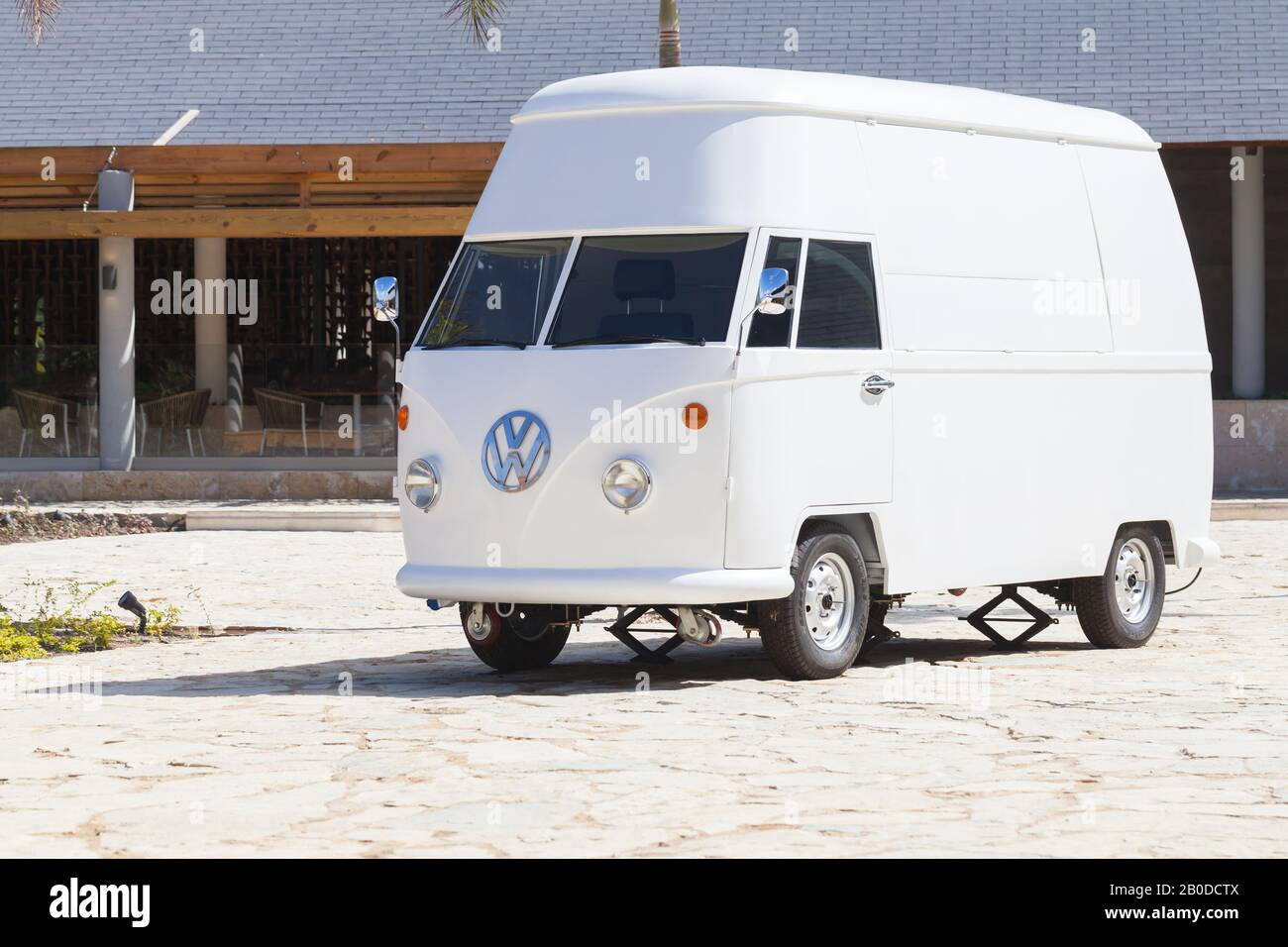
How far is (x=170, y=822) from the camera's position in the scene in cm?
675

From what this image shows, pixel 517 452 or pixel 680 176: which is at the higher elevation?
pixel 680 176

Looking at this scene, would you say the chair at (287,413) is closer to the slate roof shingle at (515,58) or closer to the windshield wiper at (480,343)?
the slate roof shingle at (515,58)

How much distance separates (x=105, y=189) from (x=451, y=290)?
1603 centimetres

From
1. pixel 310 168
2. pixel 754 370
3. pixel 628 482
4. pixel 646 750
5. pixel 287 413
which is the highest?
pixel 310 168

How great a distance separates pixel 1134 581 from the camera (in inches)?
475

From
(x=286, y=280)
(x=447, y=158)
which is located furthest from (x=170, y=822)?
(x=286, y=280)

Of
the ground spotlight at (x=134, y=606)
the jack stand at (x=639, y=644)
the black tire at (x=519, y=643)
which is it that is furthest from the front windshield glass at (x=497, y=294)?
the ground spotlight at (x=134, y=606)

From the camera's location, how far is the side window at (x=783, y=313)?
9.83 m

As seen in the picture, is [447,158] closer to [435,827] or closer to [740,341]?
[740,341]

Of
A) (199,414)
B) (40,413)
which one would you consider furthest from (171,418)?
(40,413)

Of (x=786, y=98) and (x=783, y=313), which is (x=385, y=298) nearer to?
(x=783, y=313)

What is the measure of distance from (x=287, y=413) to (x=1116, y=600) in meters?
14.6

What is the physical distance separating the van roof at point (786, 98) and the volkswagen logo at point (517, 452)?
166 cm

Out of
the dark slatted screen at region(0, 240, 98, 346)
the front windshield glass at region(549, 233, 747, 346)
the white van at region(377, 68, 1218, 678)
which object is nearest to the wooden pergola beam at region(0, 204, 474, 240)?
the dark slatted screen at region(0, 240, 98, 346)
